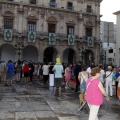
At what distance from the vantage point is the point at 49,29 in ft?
119

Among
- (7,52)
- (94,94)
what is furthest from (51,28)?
(94,94)

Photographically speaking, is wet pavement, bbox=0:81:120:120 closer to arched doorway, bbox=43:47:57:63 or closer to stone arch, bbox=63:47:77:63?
arched doorway, bbox=43:47:57:63

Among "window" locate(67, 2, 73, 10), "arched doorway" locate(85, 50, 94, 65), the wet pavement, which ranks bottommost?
the wet pavement

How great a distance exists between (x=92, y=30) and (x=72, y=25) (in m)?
3.64

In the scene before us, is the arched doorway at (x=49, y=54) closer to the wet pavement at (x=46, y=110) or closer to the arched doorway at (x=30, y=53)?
the arched doorway at (x=30, y=53)

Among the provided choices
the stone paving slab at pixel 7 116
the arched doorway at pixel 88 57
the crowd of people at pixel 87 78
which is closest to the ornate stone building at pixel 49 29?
the arched doorway at pixel 88 57

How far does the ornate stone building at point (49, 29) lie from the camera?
33.9m

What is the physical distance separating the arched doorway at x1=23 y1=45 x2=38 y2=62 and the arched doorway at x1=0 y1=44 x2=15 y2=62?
1.95 m

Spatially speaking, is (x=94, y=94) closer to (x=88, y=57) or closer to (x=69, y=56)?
(x=69, y=56)

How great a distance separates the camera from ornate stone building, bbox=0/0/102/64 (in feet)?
111

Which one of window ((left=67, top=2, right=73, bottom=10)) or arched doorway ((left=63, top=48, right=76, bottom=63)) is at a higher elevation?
window ((left=67, top=2, right=73, bottom=10))

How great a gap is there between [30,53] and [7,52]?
140 inches

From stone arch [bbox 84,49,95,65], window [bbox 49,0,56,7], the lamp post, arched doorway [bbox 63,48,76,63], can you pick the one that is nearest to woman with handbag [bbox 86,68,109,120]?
the lamp post

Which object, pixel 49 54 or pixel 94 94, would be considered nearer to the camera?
pixel 94 94
